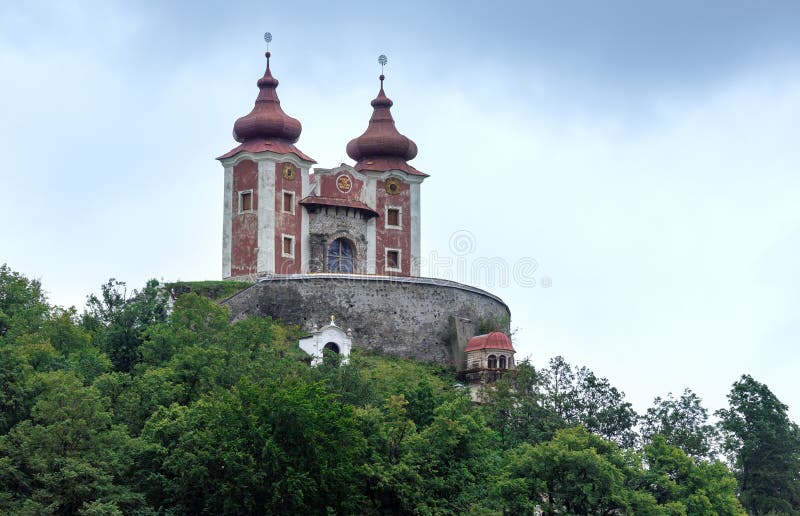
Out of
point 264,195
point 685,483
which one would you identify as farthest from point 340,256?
point 685,483

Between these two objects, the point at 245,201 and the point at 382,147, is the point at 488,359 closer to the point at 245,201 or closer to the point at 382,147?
the point at 245,201

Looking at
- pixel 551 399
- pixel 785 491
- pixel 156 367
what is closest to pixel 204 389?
pixel 156 367

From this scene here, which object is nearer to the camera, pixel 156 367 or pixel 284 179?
pixel 156 367

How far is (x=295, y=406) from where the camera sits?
5003 cm

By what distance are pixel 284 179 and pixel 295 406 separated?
88.7ft

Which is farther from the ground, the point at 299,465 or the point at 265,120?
the point at 265,120

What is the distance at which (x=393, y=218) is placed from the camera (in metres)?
79.4

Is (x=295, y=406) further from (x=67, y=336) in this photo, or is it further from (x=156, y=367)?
(x=67, y=336)

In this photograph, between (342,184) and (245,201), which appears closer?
(245,201)

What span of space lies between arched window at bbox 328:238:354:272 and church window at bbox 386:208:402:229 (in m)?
2.73

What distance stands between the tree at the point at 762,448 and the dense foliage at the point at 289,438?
5071mm

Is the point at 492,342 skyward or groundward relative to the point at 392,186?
groundward

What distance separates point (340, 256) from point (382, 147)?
6318mm

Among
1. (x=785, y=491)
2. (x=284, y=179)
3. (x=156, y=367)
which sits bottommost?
(x=785, y=491)
